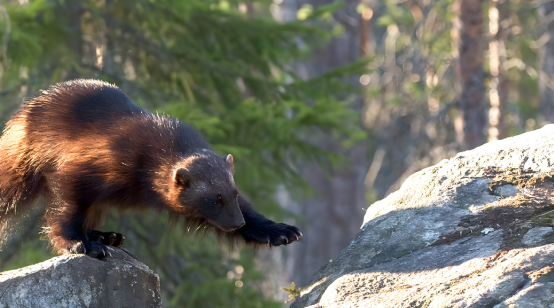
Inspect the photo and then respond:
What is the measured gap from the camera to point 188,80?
846 cm

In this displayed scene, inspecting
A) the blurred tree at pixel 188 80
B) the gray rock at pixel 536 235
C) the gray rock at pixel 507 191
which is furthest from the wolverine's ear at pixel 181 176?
the blurred tree at pixel 188 80

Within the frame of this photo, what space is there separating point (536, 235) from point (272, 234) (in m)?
1.86

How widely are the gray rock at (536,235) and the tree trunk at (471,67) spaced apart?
6.23 meters

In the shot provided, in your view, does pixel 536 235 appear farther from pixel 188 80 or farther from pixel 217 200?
pixel 188 80

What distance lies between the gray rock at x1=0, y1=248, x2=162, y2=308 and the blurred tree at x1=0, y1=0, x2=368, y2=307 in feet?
10.6

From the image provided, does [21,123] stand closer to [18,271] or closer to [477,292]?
[18,271]

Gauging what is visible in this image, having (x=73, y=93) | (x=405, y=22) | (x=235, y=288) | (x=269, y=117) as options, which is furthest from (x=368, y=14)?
(x=73, y=93)

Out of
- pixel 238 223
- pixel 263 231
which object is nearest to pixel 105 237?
pixel 238 223

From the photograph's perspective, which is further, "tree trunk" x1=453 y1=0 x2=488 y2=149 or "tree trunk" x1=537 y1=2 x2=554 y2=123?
"tree trunk" x1=537 y1=2 x2=554 y2=123

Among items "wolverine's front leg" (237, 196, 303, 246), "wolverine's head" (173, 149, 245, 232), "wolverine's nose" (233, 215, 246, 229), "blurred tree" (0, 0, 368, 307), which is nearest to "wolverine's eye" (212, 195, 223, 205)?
"wolverine's head" (173, 149, 245, 232)

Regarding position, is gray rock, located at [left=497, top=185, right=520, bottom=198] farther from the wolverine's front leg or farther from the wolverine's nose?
the wolverine's nose

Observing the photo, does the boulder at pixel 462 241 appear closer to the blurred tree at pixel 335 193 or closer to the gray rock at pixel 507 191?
the gray rock at pixel 507 191

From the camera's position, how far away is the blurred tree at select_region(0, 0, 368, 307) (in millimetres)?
7484

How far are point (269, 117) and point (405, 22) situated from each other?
9.06m
